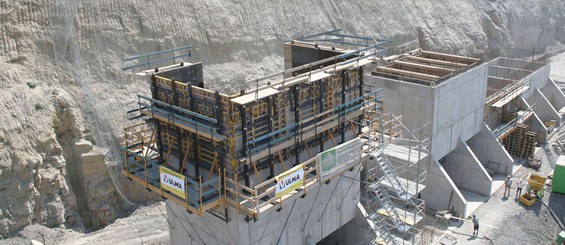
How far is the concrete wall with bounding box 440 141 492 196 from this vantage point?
91.4 feet

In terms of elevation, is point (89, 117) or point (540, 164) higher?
point (89, 117)

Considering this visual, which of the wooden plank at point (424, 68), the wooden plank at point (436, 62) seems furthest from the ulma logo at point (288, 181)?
the wooden plank at point (436, 62)

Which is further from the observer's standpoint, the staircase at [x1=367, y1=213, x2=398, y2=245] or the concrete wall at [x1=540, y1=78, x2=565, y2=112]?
the concrete wall at [x1=540, y1=78, x2=565, y2=112]

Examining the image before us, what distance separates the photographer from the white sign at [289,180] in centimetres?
1557

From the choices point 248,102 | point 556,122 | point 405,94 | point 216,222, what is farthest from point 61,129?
point 556,122

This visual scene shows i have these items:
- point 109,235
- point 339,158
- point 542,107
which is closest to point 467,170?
point 542,107

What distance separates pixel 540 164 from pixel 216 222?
2223 cm

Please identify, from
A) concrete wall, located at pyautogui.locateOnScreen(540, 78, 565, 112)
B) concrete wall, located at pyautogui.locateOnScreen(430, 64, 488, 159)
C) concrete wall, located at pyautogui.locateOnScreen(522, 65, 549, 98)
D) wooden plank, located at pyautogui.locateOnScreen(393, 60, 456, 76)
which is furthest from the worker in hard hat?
concrete wall, located at pyautogui.locateOnScreen(540, 78, 565, 112)

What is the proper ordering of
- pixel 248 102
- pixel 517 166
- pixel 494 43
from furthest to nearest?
pixel 494 43 → pixel 517 166 → pixel 248 102

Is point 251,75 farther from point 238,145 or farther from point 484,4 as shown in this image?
point 484,4

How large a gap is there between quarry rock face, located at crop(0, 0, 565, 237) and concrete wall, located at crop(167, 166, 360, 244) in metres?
7.65

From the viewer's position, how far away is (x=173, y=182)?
15562 mm

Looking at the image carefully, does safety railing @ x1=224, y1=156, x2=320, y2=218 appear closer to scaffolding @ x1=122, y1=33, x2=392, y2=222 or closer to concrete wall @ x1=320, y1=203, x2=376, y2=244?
scaffolding @ x1=122, y1=33, x2=392, y2=222

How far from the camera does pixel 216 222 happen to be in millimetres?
17109
